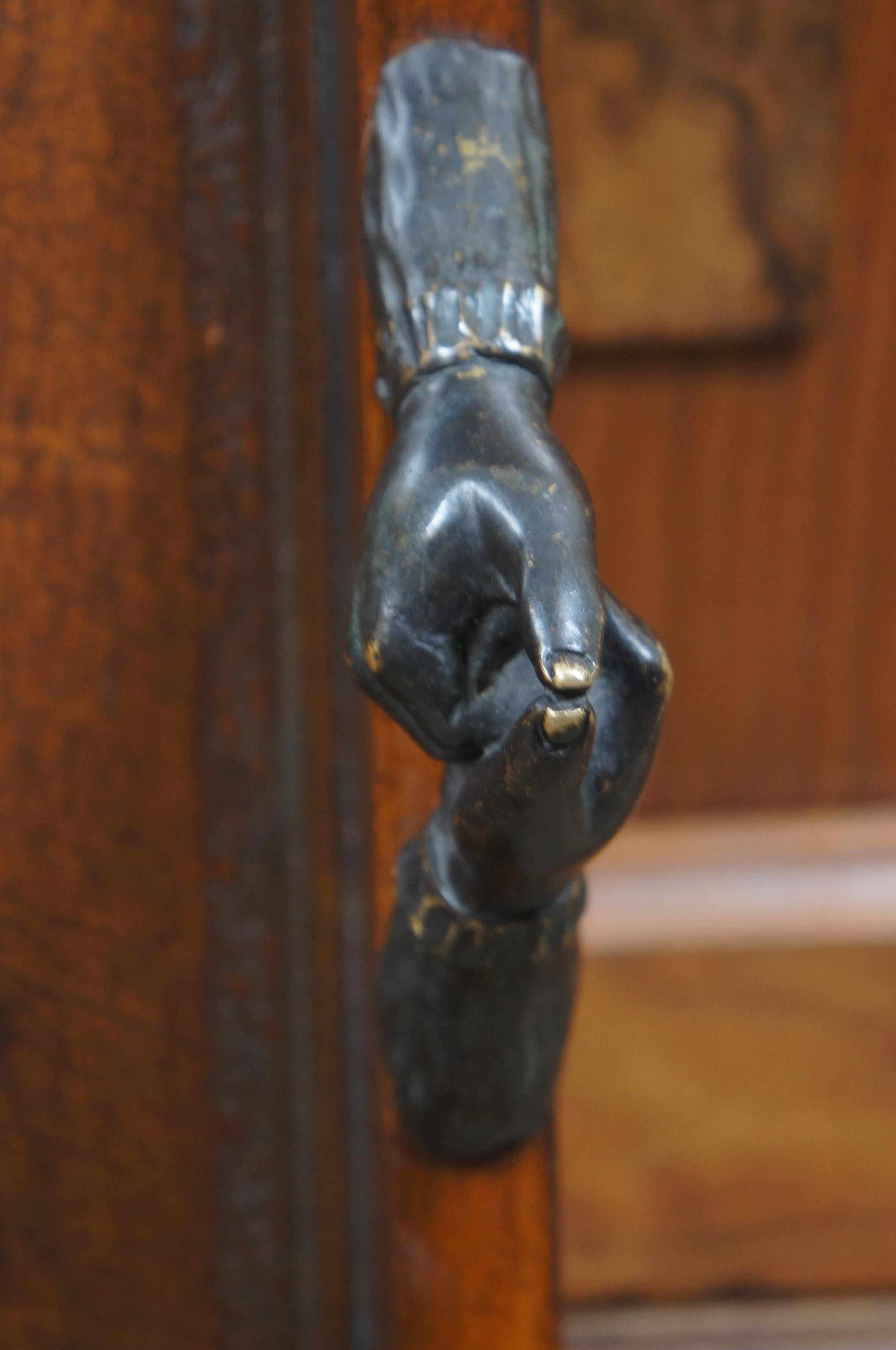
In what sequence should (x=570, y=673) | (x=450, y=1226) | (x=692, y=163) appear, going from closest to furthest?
(x=570, y=673), (x=450, y=1226), (x=692, y=163)

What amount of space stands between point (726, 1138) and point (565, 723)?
16.4 inches

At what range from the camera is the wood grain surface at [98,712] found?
1.35ft

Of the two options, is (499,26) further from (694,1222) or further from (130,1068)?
(694,1222)

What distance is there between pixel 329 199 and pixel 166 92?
0.06 m

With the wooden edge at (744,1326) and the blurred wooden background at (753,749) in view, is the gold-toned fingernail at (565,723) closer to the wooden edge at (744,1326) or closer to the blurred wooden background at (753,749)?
the blurred wooden background at (753,749)

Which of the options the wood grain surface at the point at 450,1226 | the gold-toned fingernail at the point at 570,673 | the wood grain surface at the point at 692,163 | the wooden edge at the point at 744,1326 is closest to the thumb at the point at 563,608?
the gold-toned fingernail at the point at 570,673

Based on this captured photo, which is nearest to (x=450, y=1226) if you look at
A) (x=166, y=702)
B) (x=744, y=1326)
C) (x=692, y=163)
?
(x=166, y=702)

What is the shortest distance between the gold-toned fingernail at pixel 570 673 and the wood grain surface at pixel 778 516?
327mm

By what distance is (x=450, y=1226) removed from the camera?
390 millimetres

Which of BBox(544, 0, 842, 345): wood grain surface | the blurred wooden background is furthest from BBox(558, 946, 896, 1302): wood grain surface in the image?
BBox(544, 0, 842, 345): wood grain surface

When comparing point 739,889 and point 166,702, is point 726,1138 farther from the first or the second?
point 166,702

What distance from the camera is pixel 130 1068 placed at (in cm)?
47

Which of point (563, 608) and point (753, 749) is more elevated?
point (563, 608)

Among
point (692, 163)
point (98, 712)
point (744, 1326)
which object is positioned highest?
point (692, 163)
